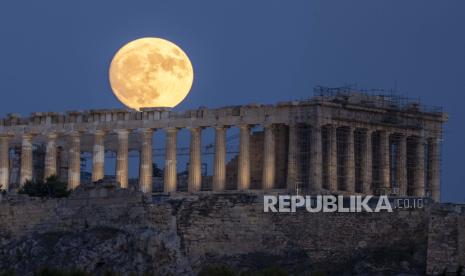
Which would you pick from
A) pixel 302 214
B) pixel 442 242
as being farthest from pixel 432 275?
pixel 302 214

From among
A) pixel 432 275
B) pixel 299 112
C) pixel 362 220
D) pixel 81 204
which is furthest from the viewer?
pixel 299 112

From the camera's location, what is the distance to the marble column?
150m

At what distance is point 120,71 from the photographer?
6235 inches

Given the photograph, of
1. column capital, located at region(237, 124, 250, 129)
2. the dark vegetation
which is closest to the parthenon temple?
column capital, located at region(237, 124, 250, 129)

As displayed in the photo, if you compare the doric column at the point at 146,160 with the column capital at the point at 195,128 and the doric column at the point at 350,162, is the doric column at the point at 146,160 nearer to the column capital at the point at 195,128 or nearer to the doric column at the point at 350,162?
the column capital at the point at 195,128

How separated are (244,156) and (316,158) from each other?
6543 mm

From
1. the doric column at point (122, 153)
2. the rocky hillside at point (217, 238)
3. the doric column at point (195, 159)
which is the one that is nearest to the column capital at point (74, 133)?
the doric column at point (122, 153)

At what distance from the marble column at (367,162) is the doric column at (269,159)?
22.7 feet

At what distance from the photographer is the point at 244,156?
150 meters

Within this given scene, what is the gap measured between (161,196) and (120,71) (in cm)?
2284

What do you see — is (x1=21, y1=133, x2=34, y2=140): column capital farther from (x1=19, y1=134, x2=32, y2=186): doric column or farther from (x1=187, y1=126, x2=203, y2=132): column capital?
(x1=187, y1=126, x2=203, y2=132): column capital

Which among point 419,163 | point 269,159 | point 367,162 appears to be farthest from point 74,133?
point 419,163

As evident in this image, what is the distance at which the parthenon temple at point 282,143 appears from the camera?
148 metres

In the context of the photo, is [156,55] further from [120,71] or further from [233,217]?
[233,217]
